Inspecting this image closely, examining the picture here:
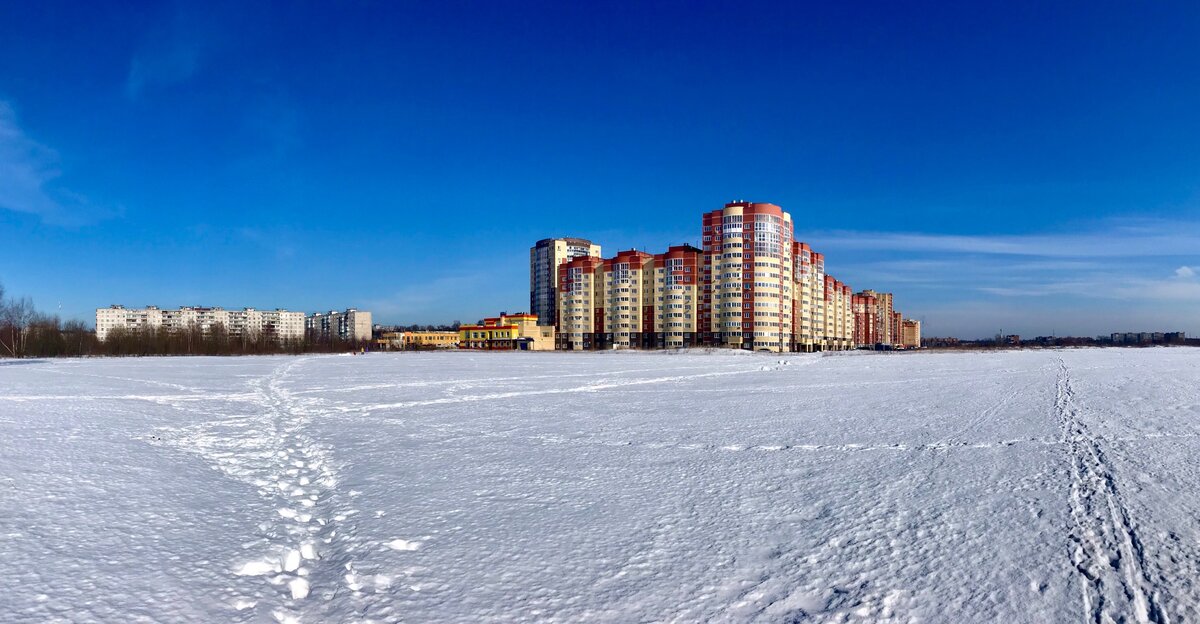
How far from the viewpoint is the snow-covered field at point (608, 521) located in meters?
4.11

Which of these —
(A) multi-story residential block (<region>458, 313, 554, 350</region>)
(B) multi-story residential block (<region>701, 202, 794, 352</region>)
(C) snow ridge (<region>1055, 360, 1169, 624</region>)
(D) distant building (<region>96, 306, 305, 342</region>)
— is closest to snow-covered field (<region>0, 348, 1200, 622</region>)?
(C) snow ridge (<region>1055, 360, 1169, 624</region>)

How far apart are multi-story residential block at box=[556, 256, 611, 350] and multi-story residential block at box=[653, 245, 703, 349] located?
12.0 metres

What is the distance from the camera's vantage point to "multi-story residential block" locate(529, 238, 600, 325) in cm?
11062

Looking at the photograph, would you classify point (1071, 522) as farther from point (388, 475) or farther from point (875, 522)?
Answer: point (388, 475)

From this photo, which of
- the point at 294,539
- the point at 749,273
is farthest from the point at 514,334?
the point at 294,539

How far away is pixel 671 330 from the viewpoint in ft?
284

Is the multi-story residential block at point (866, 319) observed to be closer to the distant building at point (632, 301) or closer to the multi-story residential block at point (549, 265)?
the multi-story residential block at point (549, 265)

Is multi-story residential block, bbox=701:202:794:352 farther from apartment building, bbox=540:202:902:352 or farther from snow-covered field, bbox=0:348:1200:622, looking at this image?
snow-covered field, bbox=0:348:1200:622

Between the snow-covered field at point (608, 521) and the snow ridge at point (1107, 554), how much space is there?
24 mm

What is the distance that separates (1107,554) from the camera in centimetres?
465

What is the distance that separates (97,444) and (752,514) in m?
9.62

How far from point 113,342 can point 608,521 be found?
102 m

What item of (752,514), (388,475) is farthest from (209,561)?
(752,514)

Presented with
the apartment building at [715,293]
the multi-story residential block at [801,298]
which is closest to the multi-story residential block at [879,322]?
the apartment building at [715,293]
